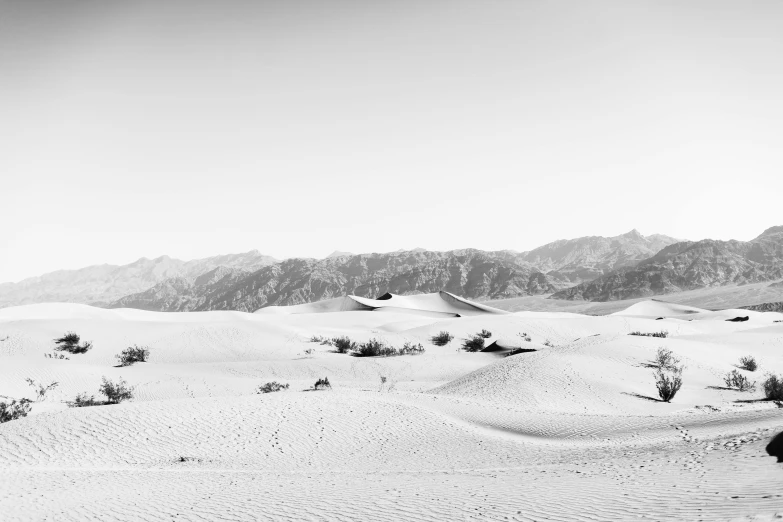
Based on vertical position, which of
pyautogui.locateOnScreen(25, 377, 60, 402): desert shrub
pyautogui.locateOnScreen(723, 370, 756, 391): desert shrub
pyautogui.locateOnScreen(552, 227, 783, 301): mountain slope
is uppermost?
pyautogui.locateOnScreen(552, 227, 783, 301): mountain slope

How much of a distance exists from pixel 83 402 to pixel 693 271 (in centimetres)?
16169

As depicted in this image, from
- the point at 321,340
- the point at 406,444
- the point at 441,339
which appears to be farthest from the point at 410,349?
the point at 406,444

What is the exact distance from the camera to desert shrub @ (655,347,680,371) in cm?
2158

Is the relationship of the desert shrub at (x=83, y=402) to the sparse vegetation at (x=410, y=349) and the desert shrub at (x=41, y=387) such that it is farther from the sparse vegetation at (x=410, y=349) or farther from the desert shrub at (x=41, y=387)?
the sparse vegetation at (x=410, y=349)

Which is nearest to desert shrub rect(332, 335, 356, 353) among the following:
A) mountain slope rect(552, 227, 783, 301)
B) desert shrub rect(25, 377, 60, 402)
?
desert shrub rect(25, 377, 60, 402)

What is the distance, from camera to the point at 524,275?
185625 mm

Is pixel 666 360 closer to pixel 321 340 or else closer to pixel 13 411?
pixel 321 340

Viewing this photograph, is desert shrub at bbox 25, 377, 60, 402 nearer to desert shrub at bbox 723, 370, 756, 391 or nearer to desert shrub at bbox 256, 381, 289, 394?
desert shrub at bbox 256, 381, 289, 394

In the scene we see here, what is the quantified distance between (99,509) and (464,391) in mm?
13095

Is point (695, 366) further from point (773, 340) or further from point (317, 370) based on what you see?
point (317, 370)

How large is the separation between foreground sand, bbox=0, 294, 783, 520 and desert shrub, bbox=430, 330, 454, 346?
26.9ft

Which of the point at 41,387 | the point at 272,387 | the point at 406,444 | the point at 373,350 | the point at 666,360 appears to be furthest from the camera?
the point at 373,350

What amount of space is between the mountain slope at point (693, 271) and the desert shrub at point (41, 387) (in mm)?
141522

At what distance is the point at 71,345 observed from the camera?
2784 centimetres
